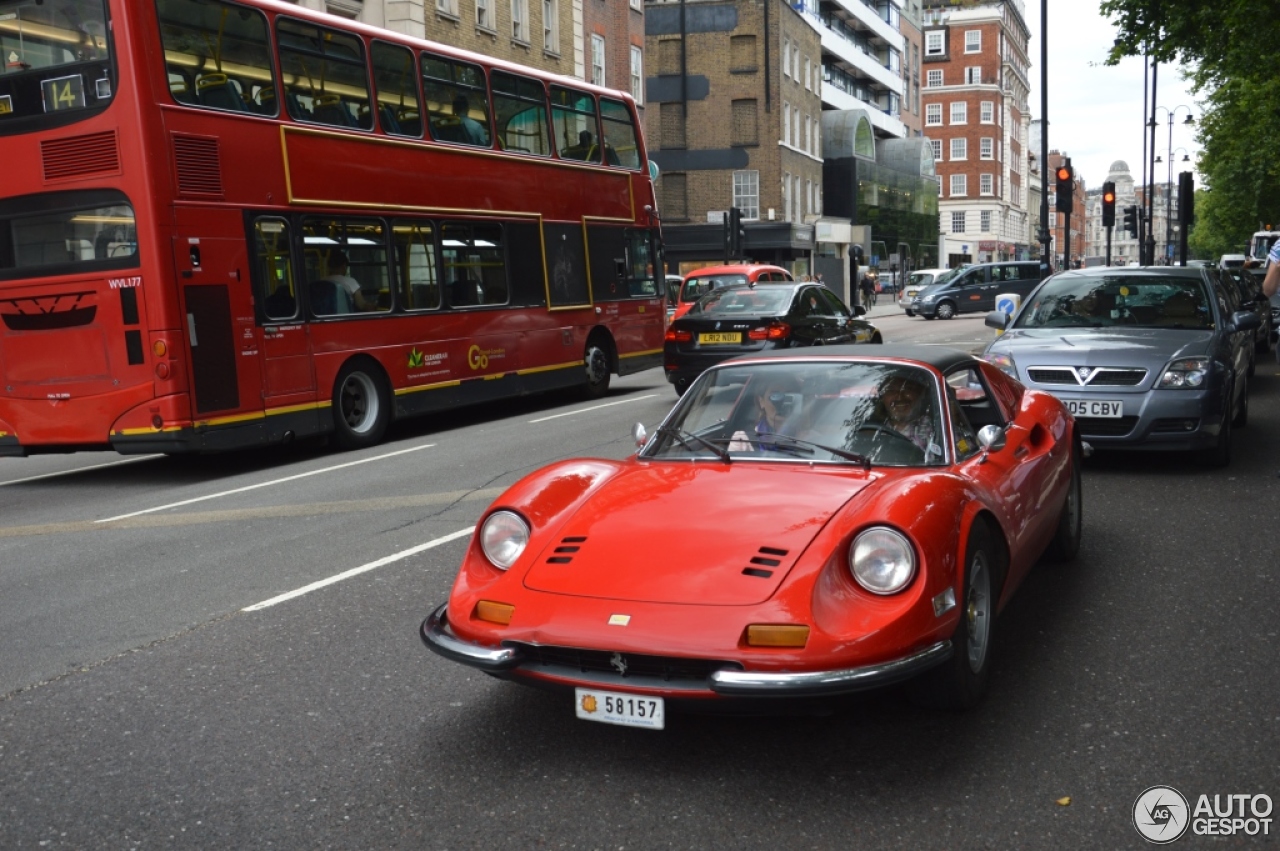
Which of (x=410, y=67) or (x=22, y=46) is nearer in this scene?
(x=22, y=46)

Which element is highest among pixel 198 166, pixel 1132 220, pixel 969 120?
pixel 969 120

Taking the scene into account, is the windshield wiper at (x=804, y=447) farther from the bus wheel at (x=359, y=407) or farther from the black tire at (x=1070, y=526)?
the bus wheel at (x=359, y=407)

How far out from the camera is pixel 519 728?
169 inches

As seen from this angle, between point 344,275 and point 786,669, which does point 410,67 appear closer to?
point 344,275

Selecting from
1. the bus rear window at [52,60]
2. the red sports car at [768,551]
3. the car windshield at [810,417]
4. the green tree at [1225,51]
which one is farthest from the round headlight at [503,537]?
the green tree at [1225,51]

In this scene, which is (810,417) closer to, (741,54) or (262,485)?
(262,485)

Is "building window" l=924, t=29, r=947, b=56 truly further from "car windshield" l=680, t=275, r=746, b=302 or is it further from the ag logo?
the ag logo

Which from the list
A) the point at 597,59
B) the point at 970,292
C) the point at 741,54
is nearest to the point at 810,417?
the point at 597,59

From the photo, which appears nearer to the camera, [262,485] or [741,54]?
[262,485]

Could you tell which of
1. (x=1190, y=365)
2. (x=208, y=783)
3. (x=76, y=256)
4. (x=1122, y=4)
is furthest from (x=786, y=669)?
(x=1122, y=4)

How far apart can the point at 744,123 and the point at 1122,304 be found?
46630mm

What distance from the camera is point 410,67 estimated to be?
14305 mm

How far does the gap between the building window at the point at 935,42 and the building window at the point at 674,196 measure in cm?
6153

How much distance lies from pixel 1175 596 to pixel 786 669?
301 centimetres
